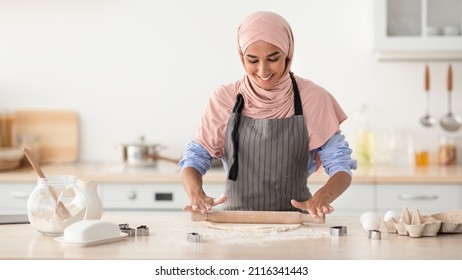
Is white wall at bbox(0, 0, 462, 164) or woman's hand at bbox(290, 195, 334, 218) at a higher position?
white wall at bbox(0, 0, 462, 164)

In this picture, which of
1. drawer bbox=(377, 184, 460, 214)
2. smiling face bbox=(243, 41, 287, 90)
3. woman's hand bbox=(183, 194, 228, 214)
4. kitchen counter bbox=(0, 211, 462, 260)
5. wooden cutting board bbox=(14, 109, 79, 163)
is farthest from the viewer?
wooden cutting board bbox=(14, 109, 79, 163)

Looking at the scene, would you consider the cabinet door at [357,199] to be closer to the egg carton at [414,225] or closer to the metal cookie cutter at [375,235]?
the egg carton at [414,225]

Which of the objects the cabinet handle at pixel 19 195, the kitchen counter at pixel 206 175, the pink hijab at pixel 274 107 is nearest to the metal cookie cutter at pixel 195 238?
the pink hijab at pixel 274 107

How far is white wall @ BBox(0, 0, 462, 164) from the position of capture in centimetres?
439

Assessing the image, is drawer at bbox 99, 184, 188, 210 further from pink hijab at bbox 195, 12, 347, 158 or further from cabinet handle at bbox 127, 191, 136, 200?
pink hijab at bbox 195, 12, 347, 158

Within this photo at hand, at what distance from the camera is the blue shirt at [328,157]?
101 inches

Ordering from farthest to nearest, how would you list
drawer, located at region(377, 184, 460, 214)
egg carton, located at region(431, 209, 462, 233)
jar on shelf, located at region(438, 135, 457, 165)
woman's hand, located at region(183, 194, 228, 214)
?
jar on shelf, located at region(438, 135, 457, 165) < drawer, located at region(377, 184, 460, 214) < woman's hand, located at region(183, 194, 228, 214) < egg carton, located at region(431, 209, 462, 233)

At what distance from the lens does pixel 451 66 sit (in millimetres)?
4344

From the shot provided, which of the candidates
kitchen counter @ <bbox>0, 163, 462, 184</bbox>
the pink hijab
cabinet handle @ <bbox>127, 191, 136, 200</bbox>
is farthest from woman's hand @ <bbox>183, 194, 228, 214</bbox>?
cabinet handle @ <bbox>127, 191, 136, 200</bbox>

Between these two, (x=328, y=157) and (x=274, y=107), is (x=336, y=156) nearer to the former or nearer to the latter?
(x=328, y=157)

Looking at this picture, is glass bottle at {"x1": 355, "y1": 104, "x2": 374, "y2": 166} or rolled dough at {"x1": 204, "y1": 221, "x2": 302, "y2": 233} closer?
rolled dough at {"x1": 204, "y1": 221, "x2": 302, "y2": 233}

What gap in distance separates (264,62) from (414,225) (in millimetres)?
704

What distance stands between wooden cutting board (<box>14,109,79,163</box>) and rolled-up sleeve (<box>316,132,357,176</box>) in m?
2.17

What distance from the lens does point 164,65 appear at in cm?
450
